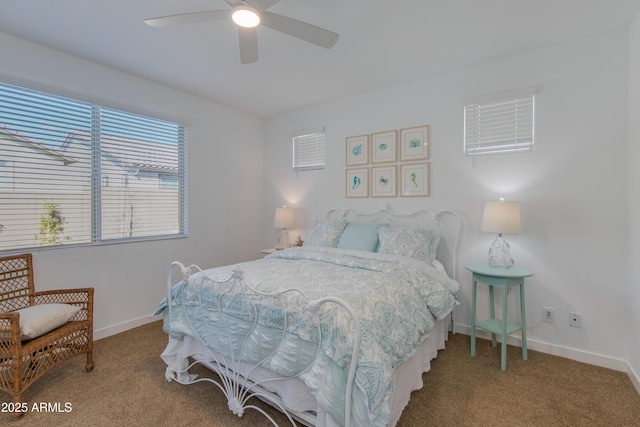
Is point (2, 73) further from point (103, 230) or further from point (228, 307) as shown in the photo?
point (228, 307)

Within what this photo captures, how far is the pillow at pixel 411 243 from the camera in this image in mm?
2768

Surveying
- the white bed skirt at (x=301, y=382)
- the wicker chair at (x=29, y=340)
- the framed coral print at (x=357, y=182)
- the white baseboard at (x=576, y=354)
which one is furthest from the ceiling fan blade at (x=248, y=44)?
the white baseboard at (x=576, y=354)

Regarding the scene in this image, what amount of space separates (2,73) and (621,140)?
193 inches

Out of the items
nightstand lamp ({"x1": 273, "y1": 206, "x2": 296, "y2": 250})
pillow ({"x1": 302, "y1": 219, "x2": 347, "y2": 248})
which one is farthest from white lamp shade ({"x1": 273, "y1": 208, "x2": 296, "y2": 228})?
pillow ({"x1": 302, "y1": 219, "x2": 347, "y2": 248})

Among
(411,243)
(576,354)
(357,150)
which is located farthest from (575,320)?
(357,150)

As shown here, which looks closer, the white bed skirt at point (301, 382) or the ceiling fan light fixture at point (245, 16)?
the white bed skirt at point (301, 382)

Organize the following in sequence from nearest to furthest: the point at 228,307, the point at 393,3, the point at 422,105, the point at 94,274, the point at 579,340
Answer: the point at 228,307, the point at 393,3, the point at 579,340, the point at 94,274, the point at 422,105

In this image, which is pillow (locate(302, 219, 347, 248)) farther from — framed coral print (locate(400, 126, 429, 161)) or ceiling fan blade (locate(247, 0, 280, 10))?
ceiling fan blade (locate(247, 0, 280, 10))

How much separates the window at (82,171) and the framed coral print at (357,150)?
2031 mm

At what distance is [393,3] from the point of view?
202 centimetres

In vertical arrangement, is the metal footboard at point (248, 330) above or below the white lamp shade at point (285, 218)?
below

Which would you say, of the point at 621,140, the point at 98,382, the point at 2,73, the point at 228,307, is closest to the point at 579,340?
the point at 621,140

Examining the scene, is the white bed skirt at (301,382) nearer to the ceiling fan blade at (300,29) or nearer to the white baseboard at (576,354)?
the white baseboard at (576,354)

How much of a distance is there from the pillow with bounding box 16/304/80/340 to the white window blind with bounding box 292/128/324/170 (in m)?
2.89
